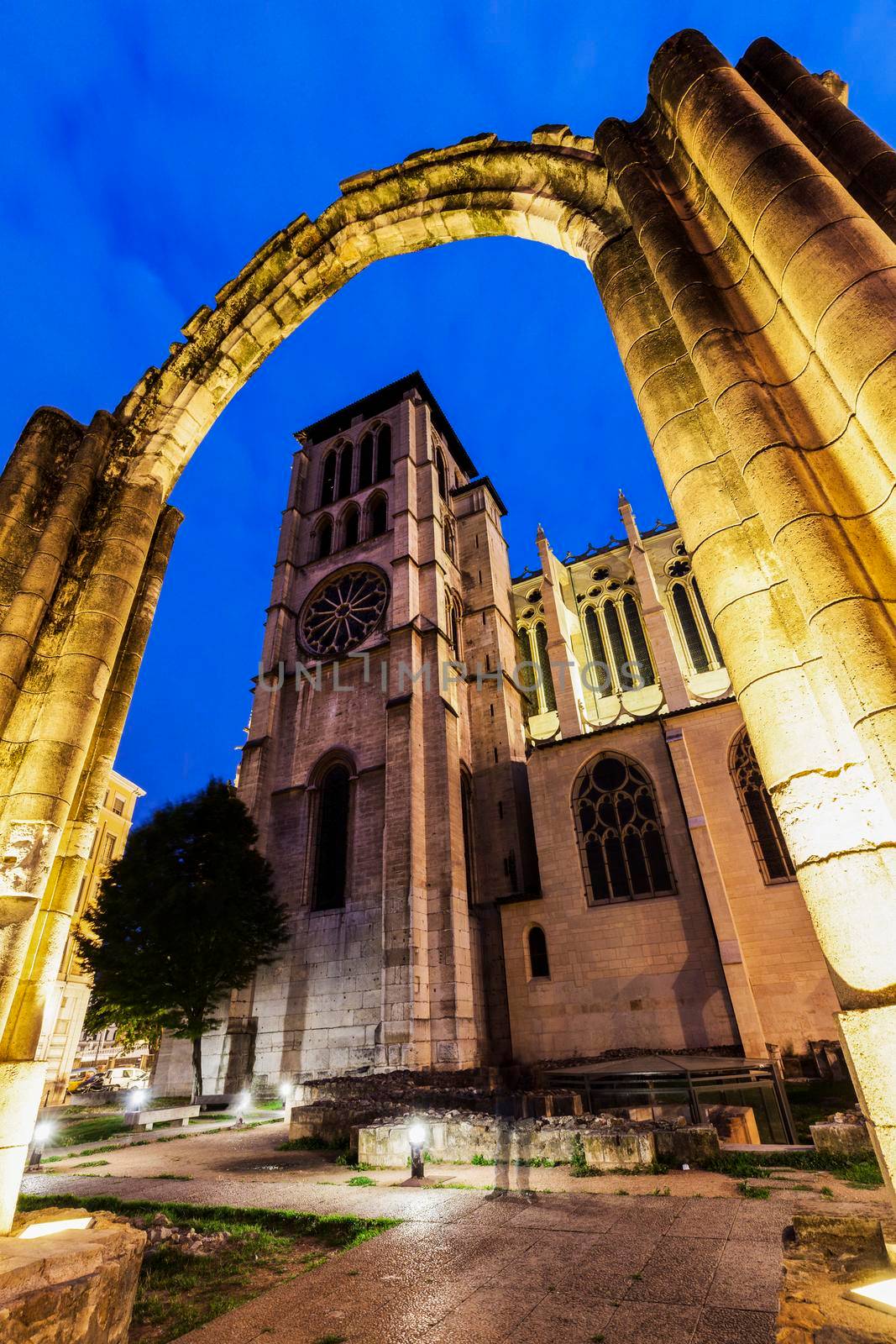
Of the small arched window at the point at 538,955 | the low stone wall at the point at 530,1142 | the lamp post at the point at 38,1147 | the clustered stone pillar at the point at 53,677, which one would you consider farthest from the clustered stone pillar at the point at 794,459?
the small arched window at the point at 538,955

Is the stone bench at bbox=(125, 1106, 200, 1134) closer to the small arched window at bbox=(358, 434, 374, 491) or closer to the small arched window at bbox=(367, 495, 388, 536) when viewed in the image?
the small arched window at bbox=(367, 495, 388, 536)

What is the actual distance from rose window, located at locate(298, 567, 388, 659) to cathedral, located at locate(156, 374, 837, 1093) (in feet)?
0.34

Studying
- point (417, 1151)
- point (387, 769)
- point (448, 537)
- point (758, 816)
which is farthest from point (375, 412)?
point (417, 1151)

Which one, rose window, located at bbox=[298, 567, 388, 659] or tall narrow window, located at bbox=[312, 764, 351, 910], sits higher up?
rose window, located at bbox=[298, 567, 388, 659]

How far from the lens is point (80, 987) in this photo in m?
31.1

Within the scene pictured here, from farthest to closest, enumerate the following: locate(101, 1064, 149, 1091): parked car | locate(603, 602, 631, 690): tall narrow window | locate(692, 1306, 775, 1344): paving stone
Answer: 1. locate(101, 1064, 149, 1091): parked car
2. locate(603, 602, 631, 690): tall narrow window
3. locate(692, 1306, 775, 1344): paving stone

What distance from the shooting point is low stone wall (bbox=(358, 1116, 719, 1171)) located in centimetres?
608

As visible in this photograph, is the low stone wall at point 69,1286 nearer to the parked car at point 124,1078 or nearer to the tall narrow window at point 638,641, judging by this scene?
Result: the tall narrow window at point 638,641

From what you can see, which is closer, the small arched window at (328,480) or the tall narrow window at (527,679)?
the tall narrow window at (527,679)

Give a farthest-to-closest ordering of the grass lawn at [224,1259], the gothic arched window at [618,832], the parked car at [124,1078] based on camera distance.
Answer: the parked car at [124,1078] → the gothic arched window at [618,832] → the grass lawn at [224,1259]

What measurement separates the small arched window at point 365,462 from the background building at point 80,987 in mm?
15515

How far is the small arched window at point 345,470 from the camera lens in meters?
27.0

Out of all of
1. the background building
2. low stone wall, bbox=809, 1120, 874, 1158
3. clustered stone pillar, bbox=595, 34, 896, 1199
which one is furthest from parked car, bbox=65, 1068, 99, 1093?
clustered stone pillar, bbox=595, 34, 896, 1199

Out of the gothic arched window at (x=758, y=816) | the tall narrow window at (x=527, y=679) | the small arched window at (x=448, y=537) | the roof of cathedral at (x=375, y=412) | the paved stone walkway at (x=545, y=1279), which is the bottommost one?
the paved stone walkway at (x=545, y=1279)
